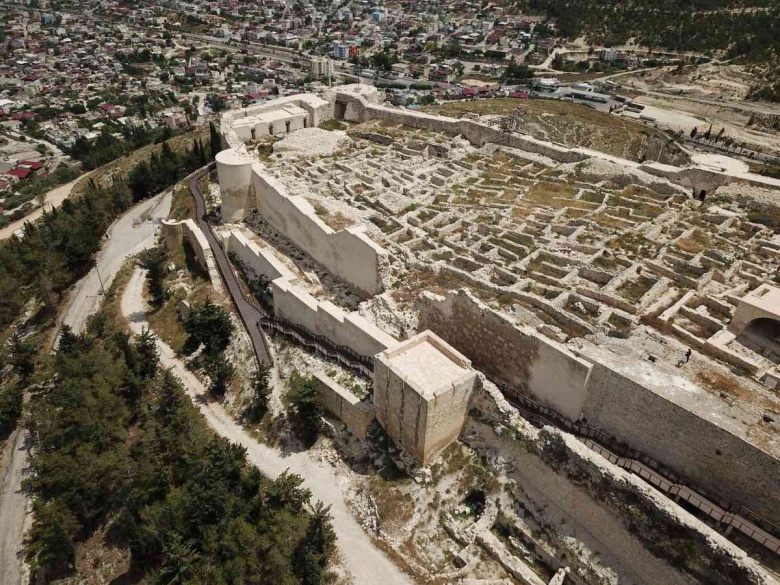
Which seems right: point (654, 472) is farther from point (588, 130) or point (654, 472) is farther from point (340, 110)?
point (340, 110)

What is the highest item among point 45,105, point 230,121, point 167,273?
point 230,121

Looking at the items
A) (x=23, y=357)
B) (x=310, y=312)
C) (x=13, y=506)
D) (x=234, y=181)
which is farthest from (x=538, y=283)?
(x=23, y=357)

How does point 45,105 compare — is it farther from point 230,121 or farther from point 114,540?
point 114,540

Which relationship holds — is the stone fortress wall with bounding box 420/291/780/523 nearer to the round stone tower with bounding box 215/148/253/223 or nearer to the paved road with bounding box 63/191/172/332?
the round stone tower with bounding box 215/148/253/223

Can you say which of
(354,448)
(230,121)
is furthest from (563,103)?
(354,448)

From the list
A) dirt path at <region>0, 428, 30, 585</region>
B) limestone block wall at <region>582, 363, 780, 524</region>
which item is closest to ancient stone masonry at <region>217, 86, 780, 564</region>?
limestone block wall at <region>582, 363, 780, 524</region>

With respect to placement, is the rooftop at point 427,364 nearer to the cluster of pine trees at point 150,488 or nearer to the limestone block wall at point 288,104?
the cluster of pine trees at point 150,488
